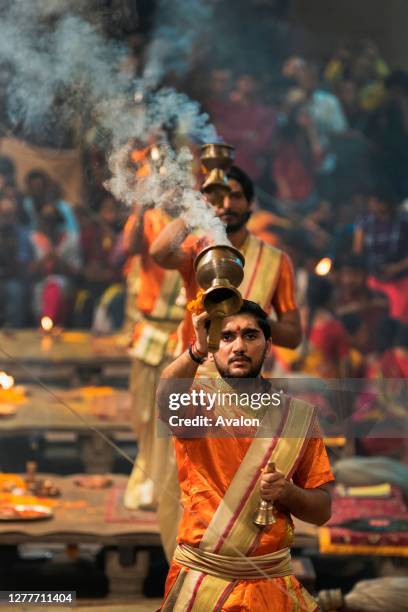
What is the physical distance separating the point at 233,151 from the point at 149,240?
0.67 metres

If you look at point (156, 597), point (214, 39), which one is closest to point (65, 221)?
point (214, 39)

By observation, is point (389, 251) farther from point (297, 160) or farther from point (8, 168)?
point (8, 168)

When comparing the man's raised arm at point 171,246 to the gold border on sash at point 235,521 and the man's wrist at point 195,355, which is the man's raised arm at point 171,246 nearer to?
the man's wrist at point 195,355

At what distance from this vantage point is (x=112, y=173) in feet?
17.3

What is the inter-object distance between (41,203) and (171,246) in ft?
29.6

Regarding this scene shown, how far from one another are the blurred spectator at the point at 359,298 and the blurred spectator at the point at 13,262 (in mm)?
2664

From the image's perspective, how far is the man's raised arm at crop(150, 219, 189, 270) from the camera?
5.51 m

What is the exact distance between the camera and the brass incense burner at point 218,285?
4637 millimetres

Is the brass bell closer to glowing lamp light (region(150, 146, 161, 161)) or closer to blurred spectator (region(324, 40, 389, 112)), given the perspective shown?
glowing lamp light (region(150, 146, 161, 161))

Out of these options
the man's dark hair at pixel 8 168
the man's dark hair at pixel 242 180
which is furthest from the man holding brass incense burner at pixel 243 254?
the man's dark hair at pixel 8 168

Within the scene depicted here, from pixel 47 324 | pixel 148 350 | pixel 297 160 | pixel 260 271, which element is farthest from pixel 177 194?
pixel 297 160

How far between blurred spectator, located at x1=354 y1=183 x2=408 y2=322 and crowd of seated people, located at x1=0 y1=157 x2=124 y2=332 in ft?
6.90

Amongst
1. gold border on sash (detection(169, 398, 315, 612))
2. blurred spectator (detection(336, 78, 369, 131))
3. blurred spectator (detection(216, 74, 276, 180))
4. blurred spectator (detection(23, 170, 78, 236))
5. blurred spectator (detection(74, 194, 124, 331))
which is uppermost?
blurred spectator (detection(336, 78, 369, 131))

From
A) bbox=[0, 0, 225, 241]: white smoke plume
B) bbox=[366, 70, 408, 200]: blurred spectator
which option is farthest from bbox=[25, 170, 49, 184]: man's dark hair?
bbox=[0, 0, 225, 241]: white smoke plume
